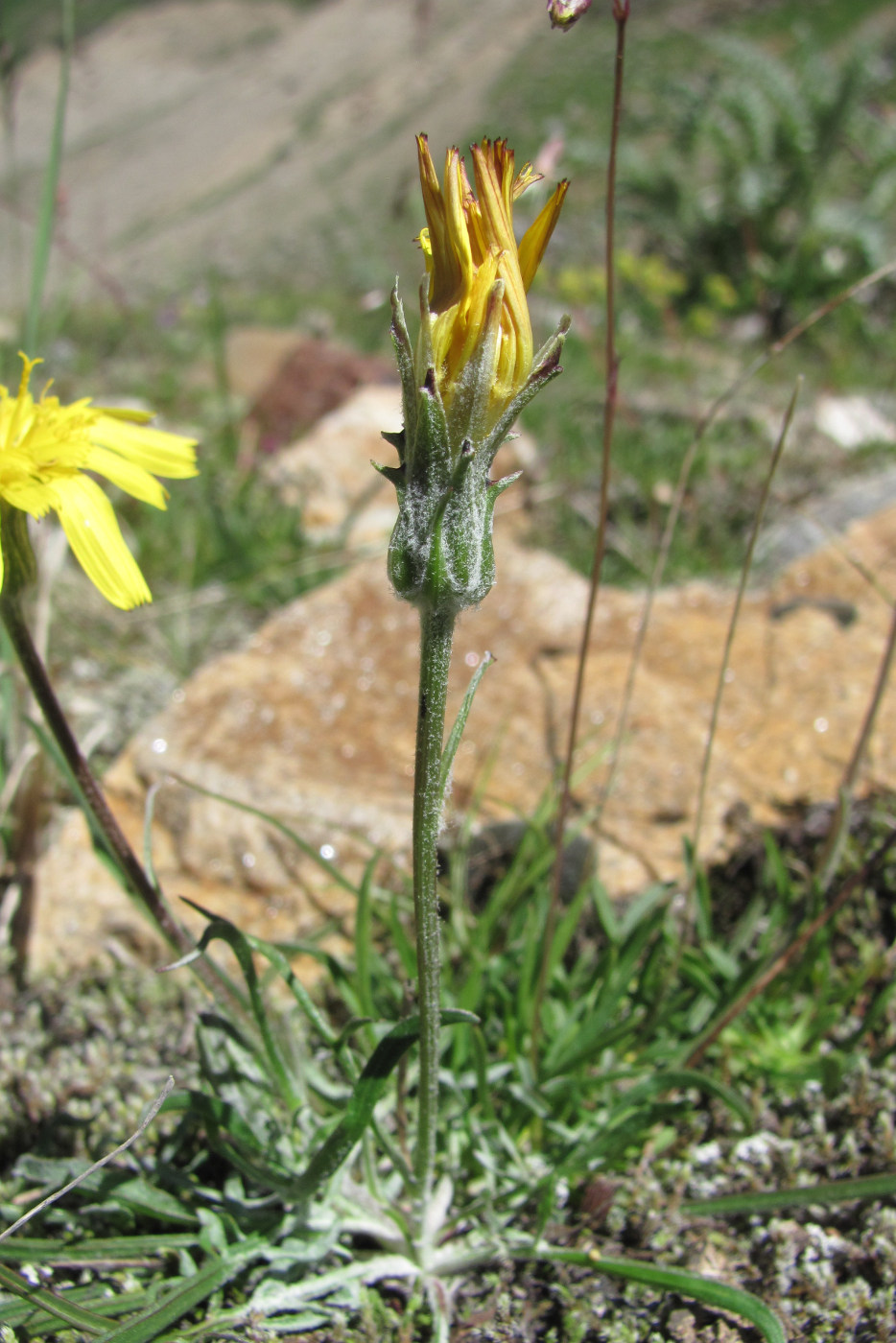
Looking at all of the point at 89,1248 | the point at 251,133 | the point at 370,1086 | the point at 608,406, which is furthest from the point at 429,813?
the point at 251,133

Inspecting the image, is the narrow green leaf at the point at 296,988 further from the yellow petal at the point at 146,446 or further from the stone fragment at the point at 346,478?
the stone fragment at the point at 346,478

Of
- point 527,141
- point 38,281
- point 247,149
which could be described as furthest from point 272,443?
point 247,149

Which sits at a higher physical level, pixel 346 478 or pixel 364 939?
pixel 346 478

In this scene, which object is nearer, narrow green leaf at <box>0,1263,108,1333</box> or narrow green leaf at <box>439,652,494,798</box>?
narrow green leaf at <box>439,652,494,798</box>

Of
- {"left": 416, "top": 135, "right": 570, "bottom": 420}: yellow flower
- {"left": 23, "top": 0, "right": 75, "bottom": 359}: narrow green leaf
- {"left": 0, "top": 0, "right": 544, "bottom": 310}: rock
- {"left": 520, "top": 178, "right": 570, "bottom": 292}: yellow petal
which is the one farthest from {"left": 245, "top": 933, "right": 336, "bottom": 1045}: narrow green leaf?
{"left": 0, "top": 0, "right": 544, "bottom": 310}: rock

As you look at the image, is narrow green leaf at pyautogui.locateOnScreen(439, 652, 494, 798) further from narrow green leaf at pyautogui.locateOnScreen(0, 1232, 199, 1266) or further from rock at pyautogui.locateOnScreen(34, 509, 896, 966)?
narrow green leaf at pyautogui.locateOnScreen(0, 1232, 199, 1266)

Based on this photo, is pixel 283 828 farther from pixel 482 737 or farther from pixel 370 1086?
pixel 482 737

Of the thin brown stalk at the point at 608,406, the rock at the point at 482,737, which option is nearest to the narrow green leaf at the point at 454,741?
the thin brown stalk at the point at 608,406
